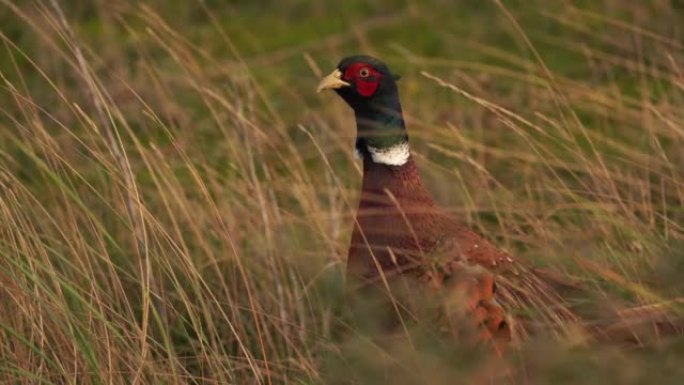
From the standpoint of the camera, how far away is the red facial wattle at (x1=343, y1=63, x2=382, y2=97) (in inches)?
189

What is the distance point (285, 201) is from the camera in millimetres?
5762

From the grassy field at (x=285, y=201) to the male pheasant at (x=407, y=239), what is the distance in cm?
11

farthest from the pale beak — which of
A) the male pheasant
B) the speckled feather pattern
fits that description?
the speckled feather pattern

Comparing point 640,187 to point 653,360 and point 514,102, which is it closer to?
point 653,360

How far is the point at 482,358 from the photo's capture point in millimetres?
3090

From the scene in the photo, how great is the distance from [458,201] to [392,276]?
1594mm

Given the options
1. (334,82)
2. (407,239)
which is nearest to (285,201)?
(334,82)

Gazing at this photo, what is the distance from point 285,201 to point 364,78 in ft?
3.49

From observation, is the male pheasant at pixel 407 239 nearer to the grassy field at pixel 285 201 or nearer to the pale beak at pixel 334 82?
the pale beak at pixel 334 82

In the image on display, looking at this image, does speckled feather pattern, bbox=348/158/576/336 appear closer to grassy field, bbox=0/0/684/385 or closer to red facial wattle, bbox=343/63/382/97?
grassy field, bbox=0/0/684/385

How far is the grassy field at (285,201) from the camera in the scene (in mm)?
3695

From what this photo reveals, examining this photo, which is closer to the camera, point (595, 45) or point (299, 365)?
point (299, 365)

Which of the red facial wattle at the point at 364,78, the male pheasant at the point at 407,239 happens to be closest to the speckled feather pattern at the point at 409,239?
the male pheasant at the point at 407,239

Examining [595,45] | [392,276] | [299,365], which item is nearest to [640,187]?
[392,276]
